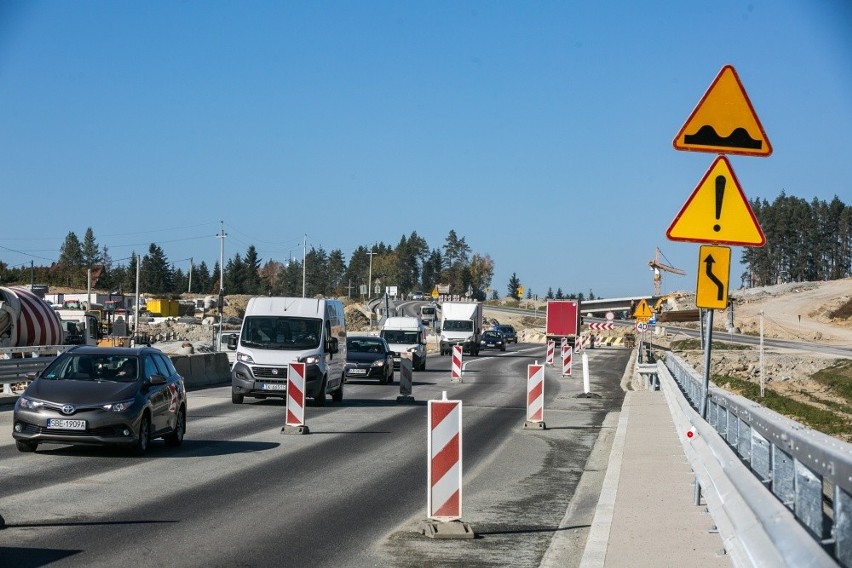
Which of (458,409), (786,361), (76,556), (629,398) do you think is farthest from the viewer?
(786,361)

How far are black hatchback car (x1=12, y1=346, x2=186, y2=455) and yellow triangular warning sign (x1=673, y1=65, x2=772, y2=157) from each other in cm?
865

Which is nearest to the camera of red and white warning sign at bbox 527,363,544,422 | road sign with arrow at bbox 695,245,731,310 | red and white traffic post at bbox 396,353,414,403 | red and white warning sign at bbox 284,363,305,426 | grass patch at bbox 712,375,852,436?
road sign with arrow at bbox 695,245,731,310

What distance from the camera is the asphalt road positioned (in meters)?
9.06

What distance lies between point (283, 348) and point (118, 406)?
1110 cm

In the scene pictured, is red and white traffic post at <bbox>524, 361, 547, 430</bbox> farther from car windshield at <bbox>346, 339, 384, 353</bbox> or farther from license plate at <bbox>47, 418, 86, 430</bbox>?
car windshield at <bbox>346, 339, 384, 353</bbox>

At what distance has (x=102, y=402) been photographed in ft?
48.5

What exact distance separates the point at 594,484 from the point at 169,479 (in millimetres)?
5031

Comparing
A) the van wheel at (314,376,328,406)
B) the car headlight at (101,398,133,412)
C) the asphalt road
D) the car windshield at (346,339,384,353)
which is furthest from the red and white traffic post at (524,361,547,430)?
the car windshield at (346,339,384,353)

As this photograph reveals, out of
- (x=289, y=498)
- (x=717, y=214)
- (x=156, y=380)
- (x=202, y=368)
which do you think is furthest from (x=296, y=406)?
(x=202, y=368)

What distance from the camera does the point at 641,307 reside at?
156 feet

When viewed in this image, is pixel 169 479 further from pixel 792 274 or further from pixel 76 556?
pixel 792 274

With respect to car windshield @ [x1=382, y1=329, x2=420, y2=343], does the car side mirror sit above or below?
below

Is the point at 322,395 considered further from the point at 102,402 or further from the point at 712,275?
the point at 712,275

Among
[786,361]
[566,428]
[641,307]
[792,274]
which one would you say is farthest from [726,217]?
[792,274]
